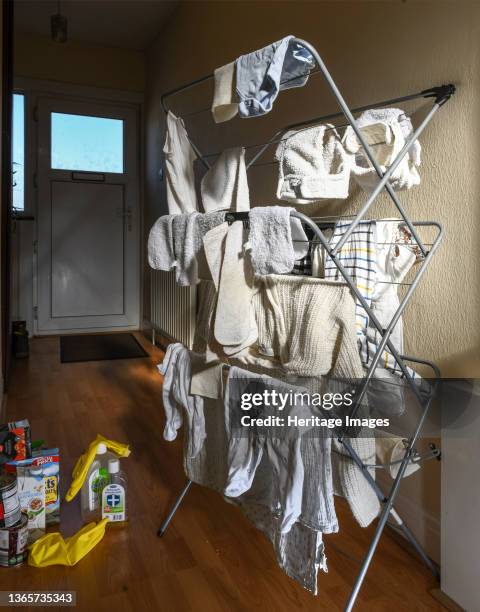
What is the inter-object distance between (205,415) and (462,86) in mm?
1058

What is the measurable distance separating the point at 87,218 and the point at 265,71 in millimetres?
4027

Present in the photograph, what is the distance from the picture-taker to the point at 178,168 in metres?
1.31

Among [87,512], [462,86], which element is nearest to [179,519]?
[87,512]

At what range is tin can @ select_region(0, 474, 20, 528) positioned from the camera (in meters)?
1.35

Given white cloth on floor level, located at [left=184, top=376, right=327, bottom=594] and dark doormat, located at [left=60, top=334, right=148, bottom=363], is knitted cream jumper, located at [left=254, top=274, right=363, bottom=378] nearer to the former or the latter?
white cloth on floor level, located at [left=184, top=376, right=327, bottom=594]

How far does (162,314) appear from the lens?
369cm

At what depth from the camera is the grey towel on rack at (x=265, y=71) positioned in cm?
92

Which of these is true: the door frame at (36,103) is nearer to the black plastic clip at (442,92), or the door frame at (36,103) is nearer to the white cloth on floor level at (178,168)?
the white cloth on floor level at (178,168)

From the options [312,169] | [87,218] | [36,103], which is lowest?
[312,169]

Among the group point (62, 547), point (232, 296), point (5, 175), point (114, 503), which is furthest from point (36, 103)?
point (232, 296)

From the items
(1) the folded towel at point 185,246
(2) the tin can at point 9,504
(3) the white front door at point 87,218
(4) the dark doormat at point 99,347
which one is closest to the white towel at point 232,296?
(1) the folded towel at point 185,246

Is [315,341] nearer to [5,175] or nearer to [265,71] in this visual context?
[265,71]

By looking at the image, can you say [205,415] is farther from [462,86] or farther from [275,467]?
[462,86]

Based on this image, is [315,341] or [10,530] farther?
[10,530]
